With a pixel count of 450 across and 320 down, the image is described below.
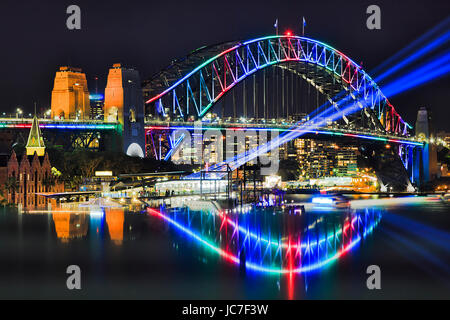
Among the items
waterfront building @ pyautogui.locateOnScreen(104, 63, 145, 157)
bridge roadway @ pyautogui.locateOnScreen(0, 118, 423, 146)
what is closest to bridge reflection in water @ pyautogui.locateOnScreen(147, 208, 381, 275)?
bridge roadway @ pyautogui.locateOnScreen(0, 118, 423, 146)

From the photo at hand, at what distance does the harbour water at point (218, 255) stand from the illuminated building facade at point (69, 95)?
84.6ft

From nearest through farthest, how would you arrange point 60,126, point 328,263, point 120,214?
point 328,263, point 120,214, point 60,126

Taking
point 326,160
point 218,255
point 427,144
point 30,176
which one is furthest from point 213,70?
point 326,160

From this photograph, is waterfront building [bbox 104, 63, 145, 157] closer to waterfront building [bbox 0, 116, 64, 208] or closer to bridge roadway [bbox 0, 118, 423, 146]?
bridge roadway [bbox 0, 118, 423, 146]

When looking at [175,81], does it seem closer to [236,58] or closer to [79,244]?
[236,58]

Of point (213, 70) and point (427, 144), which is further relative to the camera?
point (427, 144)

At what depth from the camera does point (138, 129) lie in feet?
250

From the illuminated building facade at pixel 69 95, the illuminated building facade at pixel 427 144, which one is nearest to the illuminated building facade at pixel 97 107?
the illuminated building facade at pixel 69 95

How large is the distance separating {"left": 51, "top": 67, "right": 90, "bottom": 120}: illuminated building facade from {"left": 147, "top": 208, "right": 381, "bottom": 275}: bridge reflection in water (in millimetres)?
24453

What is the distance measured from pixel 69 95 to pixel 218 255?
4810 cm

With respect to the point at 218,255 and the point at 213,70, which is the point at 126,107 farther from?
the point at 218,255

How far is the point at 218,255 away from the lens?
1334 inches
